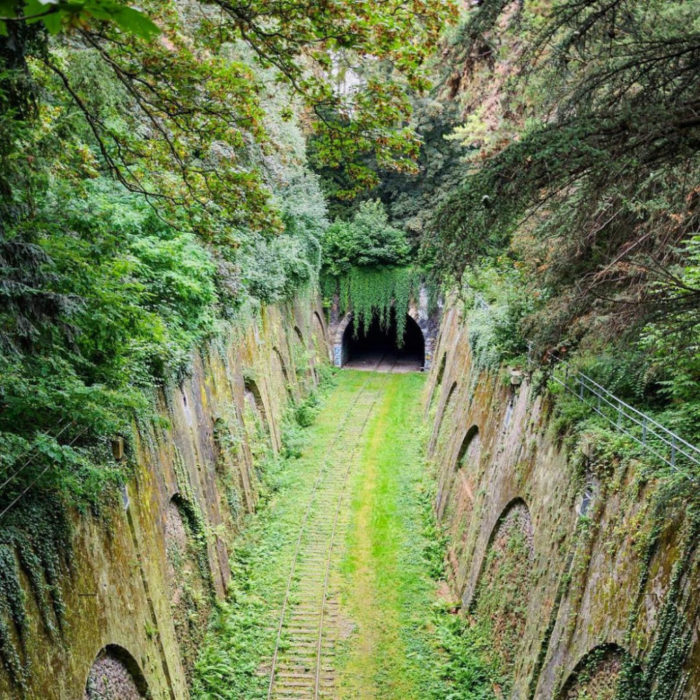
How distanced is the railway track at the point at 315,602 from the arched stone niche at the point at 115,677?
381cm

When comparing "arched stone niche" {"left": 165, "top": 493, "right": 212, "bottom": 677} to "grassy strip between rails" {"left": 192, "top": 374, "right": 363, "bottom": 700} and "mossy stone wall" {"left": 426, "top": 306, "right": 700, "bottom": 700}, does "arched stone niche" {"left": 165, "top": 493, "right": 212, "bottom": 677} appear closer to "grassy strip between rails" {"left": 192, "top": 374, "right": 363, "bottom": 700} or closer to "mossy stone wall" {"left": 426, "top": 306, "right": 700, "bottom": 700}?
"grassy strip between rails" {"left": 192, "top": 374, "right": 363, "bottom": 700}

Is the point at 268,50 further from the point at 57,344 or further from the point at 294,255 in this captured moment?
the point at 294,255

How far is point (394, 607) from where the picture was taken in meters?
14.5

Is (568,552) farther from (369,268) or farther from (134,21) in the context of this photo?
(369,268)

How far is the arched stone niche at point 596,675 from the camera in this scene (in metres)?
7.19

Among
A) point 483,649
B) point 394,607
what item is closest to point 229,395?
point 394,607

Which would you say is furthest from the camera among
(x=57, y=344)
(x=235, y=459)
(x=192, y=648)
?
(x=235, y=459)

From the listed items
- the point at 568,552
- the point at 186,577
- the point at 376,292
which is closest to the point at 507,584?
the point at 568,552

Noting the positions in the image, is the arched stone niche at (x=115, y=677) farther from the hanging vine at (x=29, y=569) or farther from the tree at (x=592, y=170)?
the tree at (x=592, y=170)

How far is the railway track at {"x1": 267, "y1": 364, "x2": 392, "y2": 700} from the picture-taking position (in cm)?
1227

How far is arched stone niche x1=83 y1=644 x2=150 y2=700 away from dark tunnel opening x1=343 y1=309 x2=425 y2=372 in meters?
28.0

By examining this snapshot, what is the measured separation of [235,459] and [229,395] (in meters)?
1.68

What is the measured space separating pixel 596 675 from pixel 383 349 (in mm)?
33963

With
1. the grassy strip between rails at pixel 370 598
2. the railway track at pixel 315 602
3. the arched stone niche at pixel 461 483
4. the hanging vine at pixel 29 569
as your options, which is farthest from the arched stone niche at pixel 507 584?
the hanging vine at pixel 29 569
